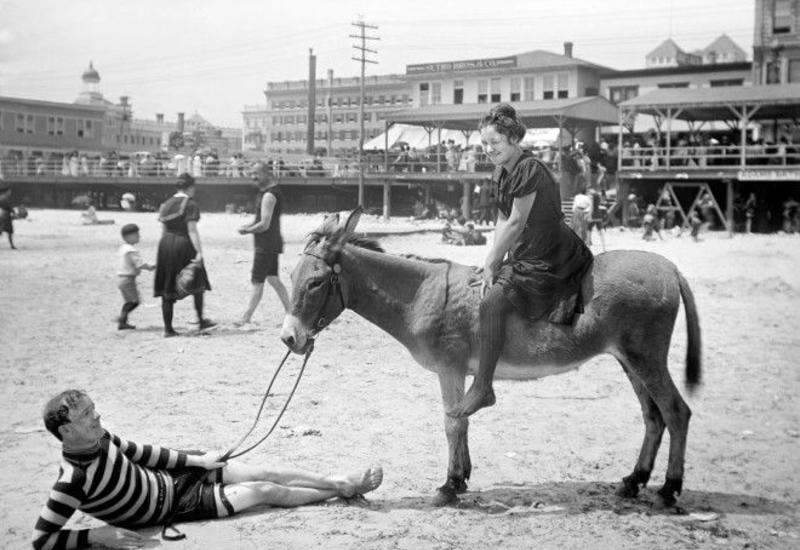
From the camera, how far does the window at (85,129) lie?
217 feet

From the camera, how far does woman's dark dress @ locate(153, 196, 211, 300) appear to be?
1049cm

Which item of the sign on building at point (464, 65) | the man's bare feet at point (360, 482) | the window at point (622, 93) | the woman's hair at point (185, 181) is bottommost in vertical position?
the man's bare feet at point (360, 482)

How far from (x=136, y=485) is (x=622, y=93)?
5120 cm

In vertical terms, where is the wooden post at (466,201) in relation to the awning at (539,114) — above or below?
below

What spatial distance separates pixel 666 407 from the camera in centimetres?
519

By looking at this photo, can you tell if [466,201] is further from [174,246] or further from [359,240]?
[359,240]

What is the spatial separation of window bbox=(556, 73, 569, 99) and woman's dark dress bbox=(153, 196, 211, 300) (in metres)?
43.6

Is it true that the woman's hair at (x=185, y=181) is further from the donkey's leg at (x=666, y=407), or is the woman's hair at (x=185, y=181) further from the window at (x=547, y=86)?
the window at (x=547, y=86)

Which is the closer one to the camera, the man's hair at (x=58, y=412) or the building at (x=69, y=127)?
the man's hair at (x=58, y=412)

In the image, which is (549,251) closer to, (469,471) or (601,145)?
(469,471)

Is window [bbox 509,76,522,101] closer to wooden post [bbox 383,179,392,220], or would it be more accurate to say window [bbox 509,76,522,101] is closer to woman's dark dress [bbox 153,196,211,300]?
wooden post [bbox 383,179,392,220]

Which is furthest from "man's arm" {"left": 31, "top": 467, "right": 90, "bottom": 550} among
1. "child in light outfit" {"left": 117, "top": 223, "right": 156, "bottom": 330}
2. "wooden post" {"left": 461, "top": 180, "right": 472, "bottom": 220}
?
"wooden post" {"left": 461, "top": 180, "right": 472, "bottom": 220}

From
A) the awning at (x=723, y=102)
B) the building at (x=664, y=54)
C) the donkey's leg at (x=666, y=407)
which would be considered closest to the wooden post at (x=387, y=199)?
the awning at (x=723, y=102)

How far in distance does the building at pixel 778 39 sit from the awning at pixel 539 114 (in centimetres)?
953
